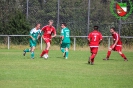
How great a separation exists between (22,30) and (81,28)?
525cm

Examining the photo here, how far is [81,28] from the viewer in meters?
44.7

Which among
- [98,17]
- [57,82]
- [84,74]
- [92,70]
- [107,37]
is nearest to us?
[57,82]

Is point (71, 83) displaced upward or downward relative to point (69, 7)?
downward

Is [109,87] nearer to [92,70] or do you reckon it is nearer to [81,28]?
[92,70]

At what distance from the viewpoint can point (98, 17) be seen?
150 feet

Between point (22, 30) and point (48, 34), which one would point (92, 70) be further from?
point (22, 30)

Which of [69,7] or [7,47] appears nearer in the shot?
[7,47]

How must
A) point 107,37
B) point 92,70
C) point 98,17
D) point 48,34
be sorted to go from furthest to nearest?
point 98,17
point 107,37
point 48,34
point 92,70

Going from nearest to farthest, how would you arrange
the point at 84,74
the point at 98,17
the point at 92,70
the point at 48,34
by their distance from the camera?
the point at 84,74, the point at 92,70, the point at 48,34, the point at 98,17

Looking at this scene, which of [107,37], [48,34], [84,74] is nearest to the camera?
[84,74]

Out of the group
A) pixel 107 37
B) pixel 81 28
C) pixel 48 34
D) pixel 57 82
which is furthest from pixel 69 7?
pixel 57 82

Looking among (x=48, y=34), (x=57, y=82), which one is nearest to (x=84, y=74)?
(x=57, y=82)

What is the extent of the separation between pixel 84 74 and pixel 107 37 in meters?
24.1

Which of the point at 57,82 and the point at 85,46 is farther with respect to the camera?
the point at 85,46
